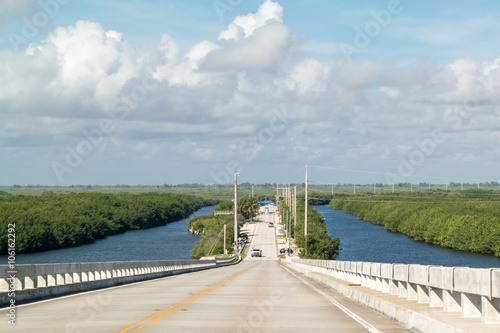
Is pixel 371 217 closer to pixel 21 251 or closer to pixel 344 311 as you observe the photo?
pixel 21 251

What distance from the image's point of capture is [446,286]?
9.95 metres

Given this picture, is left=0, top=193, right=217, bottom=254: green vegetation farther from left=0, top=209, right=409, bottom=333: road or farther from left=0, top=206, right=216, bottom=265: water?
left=0, top=209, right=409, bottom=333: road

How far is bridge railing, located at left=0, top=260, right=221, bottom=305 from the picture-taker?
1461 cm

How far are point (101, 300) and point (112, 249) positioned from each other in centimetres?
10355

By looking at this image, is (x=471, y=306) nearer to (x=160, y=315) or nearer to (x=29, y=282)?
(x=160, y=315)

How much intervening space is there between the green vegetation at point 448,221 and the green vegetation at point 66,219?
78806 mm

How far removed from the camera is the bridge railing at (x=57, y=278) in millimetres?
14609

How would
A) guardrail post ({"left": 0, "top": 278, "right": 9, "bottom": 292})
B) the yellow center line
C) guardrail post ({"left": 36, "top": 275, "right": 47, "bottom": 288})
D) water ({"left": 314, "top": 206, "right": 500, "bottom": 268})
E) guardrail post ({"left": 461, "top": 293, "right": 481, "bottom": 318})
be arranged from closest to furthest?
guardrail post ({"left": 461, "top": 293, "right": 481, "bottom": 318}), the yellow center line, guardrail post ({"left": 0, "top": 278, "right": 9, "bottom": 292}), guardrail post ({"left": 36, "top": 275, "right": 47, "bottom": 288}), water ({"left": 314, "top": 206, "right": 500, "bottom": 268})

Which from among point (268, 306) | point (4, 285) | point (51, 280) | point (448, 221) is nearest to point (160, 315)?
point (268, 306)

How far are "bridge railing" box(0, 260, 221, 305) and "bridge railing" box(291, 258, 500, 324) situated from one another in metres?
9.62

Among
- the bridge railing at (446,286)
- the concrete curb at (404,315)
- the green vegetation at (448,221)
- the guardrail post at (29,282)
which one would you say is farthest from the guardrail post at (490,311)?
the green vegetation at (448,221)

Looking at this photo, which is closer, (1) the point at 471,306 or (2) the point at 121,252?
(1) the point at 471,306

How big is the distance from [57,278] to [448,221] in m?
115

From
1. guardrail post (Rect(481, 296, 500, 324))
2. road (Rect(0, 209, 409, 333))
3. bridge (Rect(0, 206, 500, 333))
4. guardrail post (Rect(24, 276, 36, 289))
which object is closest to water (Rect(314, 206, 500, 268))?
bridge (Rect(0, 206, 500, 333))
